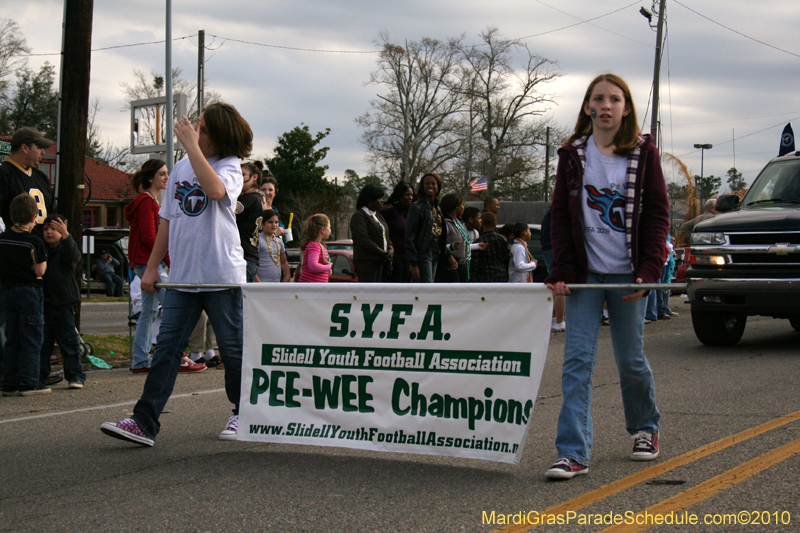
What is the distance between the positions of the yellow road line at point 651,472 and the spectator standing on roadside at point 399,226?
546 cm

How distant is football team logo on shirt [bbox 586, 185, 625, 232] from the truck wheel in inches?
229

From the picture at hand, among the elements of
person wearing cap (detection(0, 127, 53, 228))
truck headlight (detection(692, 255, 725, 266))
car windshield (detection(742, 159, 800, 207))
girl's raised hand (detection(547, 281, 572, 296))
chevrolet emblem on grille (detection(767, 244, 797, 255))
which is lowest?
girl's raised hand (detection(547, 281, 572, 296))

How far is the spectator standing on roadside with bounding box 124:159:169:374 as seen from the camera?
8.14 metres

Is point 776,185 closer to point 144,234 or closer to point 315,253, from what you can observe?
point 315,253

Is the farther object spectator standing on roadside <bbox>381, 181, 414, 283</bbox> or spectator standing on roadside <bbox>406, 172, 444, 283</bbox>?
spectator standing on roadside <bbox>381, 181, 414, 283</bbox>

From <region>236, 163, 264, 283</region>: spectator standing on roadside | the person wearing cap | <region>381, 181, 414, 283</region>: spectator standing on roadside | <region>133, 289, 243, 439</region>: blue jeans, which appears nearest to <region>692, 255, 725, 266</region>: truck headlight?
<region>381, 181, 414, 283</region>: spectator standing on roadside

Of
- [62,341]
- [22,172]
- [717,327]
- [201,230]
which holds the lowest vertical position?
Result: [62,341]

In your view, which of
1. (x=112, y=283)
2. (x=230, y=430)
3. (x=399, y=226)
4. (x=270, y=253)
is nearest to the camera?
(x=230, y=430)

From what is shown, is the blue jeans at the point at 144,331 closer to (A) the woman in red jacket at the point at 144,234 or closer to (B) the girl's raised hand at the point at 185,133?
(A) the woman in red jacket at the point at 144,234

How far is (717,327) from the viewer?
9.54m

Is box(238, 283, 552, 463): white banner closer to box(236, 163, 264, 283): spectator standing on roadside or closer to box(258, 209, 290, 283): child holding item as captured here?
box(236, 163, 264, 283): spectator standing on roadside

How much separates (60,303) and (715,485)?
228 inches

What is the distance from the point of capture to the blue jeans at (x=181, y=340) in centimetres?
480

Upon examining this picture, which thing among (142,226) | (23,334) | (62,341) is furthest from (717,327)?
(23,334)
